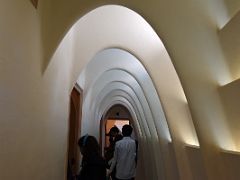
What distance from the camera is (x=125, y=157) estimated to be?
363cm

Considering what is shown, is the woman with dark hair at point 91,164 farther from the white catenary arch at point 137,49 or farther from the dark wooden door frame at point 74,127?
the dark wooden door frame at point 74,127

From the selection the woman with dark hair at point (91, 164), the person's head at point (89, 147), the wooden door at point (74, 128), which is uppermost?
the wooden door at point (74, 128)

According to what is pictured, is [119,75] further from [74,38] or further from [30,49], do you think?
[30,49]

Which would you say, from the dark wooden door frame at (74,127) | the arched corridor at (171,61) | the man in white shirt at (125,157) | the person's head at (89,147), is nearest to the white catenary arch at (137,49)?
the arched corridor at (171,61)

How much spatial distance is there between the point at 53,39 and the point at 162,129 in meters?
2.26

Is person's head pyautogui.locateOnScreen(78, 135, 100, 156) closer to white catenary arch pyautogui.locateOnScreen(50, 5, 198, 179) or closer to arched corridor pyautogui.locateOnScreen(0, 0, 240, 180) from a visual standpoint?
arched corridor pyautogui.locateOnScreen(0, 0, 240, 180)

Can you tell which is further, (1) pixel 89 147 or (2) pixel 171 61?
(1) pixel 89 147

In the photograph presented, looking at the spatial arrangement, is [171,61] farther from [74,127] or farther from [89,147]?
[74,127]

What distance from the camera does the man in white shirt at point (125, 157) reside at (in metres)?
3.62

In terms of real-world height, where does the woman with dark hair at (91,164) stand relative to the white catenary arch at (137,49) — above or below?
below

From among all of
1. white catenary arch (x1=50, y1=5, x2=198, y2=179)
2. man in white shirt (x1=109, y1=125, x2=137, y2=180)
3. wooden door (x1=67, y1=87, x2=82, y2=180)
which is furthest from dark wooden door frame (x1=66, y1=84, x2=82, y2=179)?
white catenary arch (x1=50, y1=5, x2=198, y2=179)

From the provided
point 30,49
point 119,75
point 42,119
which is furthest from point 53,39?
point 119,75

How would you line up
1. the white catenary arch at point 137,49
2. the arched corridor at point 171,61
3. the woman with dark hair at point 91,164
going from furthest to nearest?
1. the white catenary arch at point 137,49
2. the woman with dark hair at point 91,164
3. the arched corridor at point 171,61

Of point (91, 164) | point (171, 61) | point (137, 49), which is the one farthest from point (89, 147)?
point (137, 49)
